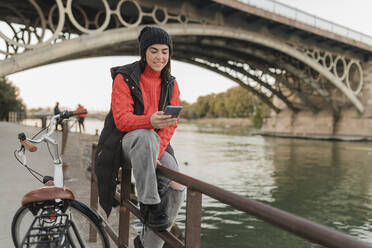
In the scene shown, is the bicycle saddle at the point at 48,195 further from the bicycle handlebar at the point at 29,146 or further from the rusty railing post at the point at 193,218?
the rusty railing post at the point at 193,218

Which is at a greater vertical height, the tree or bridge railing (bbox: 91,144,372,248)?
the tree

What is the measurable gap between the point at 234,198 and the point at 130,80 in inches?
45.0

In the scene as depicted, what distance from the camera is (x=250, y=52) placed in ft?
89.7

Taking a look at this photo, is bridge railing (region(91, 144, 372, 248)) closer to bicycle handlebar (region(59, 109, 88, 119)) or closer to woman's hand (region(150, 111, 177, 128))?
woman's hand (region(150, 111, 177, 128))

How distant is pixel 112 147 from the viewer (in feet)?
6.91

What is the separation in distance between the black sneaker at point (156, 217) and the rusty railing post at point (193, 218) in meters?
0.35

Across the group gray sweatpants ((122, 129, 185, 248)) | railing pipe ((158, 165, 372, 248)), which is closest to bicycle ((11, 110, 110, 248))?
gray sweatpants ((122, 129, 185, 248))

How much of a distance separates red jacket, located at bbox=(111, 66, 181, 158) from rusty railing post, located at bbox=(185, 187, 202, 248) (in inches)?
21.3

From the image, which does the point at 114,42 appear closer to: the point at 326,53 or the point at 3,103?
the point at 326,53

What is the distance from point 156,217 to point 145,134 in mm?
493

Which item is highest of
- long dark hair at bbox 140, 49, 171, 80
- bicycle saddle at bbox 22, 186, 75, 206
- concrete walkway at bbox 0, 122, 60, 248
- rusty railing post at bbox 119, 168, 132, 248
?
long dark hair at bbox 140, 49, 171, 80

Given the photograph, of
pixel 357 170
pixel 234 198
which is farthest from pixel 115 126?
pixel 357 170

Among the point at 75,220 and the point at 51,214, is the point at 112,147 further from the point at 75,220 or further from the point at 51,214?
the point at 75,220

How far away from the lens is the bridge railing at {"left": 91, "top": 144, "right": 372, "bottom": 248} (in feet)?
2.98
